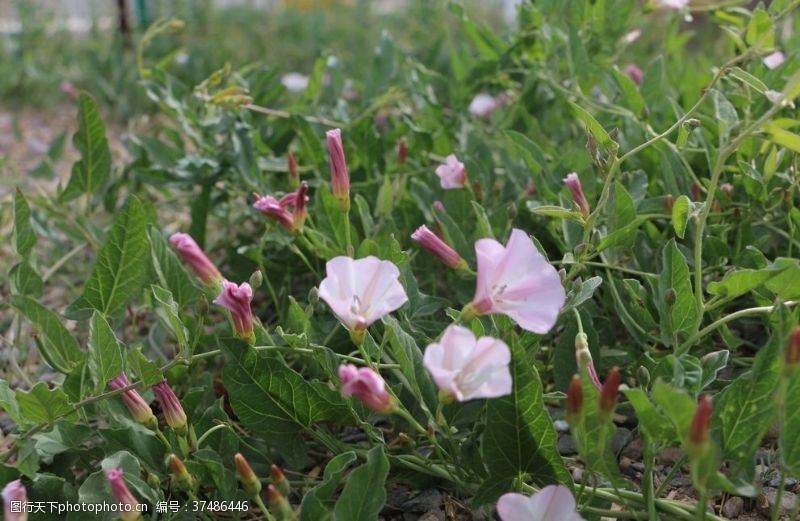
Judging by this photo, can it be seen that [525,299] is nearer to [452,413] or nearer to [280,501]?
[452,413]

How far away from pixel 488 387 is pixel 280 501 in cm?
21

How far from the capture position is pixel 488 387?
791 mm

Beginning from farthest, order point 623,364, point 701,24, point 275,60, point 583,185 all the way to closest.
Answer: point 701,24 < point 275,60 < point 583,185 < point 623,364

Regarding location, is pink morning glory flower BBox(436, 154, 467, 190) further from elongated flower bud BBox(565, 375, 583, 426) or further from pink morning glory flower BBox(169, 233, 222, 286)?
elongated flower bud BBox(565, 375, 583, 426)

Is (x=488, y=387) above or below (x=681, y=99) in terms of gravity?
above

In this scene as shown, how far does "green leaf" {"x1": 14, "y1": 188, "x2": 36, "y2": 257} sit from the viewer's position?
128 cm

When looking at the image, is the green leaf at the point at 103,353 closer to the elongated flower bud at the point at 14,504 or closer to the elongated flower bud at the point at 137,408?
the elongated flower bud at the point at 137,408

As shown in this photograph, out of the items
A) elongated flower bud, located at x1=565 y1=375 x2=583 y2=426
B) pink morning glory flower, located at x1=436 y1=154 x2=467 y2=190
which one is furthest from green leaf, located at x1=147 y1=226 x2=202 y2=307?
elongated flower bud, located at x1=565 y1=375 x2=583 y2=426

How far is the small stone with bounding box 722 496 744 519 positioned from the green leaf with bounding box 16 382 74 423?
2.45 ft

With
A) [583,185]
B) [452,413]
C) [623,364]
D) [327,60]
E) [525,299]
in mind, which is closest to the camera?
[525,299]

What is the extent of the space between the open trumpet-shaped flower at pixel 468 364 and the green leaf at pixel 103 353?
389mm

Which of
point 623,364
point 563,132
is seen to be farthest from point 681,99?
point 623,364

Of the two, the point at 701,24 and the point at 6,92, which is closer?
the point at 6,92

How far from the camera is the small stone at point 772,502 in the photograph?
106 centimetres
